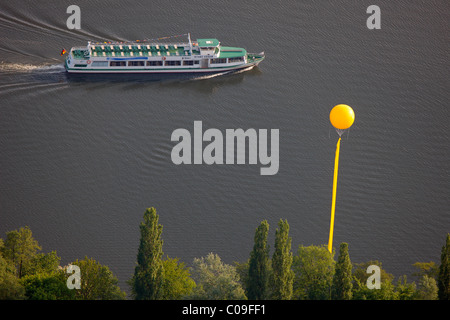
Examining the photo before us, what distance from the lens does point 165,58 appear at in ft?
316

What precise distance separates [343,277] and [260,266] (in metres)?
5.77

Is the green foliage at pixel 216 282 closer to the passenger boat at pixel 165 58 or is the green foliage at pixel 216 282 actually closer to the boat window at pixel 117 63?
the passenger boat at pixel 165 58

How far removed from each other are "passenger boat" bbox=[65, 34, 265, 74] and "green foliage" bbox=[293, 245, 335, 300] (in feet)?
109

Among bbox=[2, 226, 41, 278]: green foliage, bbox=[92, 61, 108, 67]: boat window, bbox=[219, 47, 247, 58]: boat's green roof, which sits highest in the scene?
bbox=[219, 47, 247, 58]: boat's green roof

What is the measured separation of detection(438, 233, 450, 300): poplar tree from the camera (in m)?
61.9

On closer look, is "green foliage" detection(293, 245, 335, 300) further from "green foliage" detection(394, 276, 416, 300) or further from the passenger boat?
the passenger boat

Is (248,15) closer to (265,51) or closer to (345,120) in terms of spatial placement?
(265,51)

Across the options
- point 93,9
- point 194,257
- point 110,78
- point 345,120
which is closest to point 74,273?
point 194,257

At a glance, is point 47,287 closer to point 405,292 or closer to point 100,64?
point 405,292

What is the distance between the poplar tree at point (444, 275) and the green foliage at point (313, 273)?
775cm

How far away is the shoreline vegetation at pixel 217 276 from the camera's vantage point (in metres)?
62.2

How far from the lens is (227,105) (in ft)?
290

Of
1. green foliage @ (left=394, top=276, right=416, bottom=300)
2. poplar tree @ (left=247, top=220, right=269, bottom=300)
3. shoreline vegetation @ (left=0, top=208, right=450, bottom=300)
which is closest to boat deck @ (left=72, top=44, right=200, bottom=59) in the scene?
shoreline vegetation @ (left=0, top=208, right=450, bottom=300)

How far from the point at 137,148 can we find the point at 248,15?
25.2m
